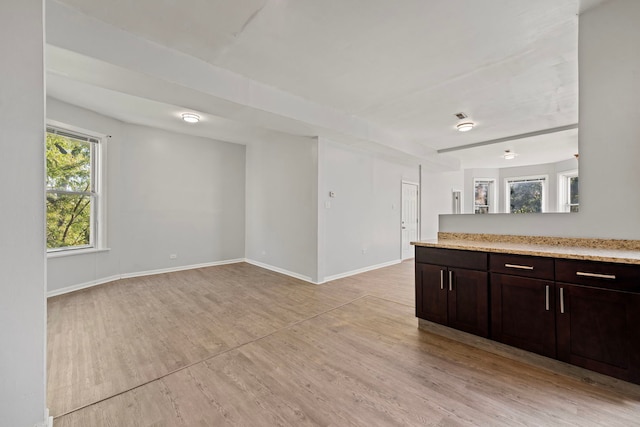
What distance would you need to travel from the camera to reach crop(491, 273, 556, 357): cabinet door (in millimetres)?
2006

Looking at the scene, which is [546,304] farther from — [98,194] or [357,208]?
[98,194]

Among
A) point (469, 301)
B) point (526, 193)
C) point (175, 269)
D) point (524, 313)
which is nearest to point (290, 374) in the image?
point (469, 301)

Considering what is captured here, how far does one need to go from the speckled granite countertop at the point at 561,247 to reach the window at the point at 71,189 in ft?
17.2

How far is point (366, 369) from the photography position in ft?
6.88

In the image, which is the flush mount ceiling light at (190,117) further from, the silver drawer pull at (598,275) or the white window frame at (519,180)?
the white window frame at (519,180)

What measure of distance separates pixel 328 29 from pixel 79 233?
194 inches

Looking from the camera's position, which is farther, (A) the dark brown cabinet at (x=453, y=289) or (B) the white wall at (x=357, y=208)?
(B) the white wall at (x=357, y=208)

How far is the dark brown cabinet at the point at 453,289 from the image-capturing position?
2363mm

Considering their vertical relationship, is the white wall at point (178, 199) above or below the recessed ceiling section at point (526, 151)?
below

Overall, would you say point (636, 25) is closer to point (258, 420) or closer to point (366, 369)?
point (366, 369)

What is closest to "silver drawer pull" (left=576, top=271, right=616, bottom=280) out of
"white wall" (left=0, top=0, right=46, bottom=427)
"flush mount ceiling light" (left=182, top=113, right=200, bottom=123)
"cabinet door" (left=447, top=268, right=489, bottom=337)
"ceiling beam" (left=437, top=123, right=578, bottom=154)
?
"cabinet door" (left=447, top=268, right=489, bottom=337)

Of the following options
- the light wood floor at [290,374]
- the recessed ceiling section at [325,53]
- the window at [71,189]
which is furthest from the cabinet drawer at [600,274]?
the window at [71,189]

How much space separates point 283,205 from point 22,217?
13.3ft

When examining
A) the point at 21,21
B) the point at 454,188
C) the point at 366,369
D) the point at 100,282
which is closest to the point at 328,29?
the point at 21,21
